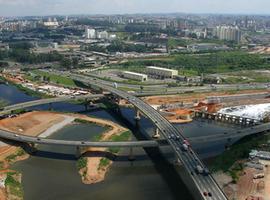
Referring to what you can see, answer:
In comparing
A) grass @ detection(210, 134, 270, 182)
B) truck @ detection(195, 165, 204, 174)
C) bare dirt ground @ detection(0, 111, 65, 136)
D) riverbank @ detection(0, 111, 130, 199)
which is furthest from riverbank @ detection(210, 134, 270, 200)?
bare dirt ground @ detection(0, 111, 65, 136)

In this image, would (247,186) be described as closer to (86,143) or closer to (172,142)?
(172,142)

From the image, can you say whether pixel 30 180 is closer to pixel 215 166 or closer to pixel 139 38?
pixel 215 166

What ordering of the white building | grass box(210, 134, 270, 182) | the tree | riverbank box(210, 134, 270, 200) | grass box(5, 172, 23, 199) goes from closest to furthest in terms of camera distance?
grass box(5, 172, 23, 199) < riverbank box(210, 134, 270, 200) < grass box(210, 134, 270, 182) < the tree < the white building

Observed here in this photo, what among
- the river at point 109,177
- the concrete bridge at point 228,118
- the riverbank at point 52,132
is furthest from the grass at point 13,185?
the concrete bridge at point 228,118

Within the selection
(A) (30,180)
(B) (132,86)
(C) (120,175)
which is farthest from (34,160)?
(B) (132,86)

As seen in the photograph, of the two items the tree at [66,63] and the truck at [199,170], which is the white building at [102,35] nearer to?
the tree at [66,63]

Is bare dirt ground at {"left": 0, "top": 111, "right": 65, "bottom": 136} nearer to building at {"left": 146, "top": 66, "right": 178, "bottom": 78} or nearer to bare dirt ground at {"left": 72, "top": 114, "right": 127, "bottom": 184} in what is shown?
bare dirt ground at {"left": 72, "top": 114, "right": 127, "bottom": 184}
